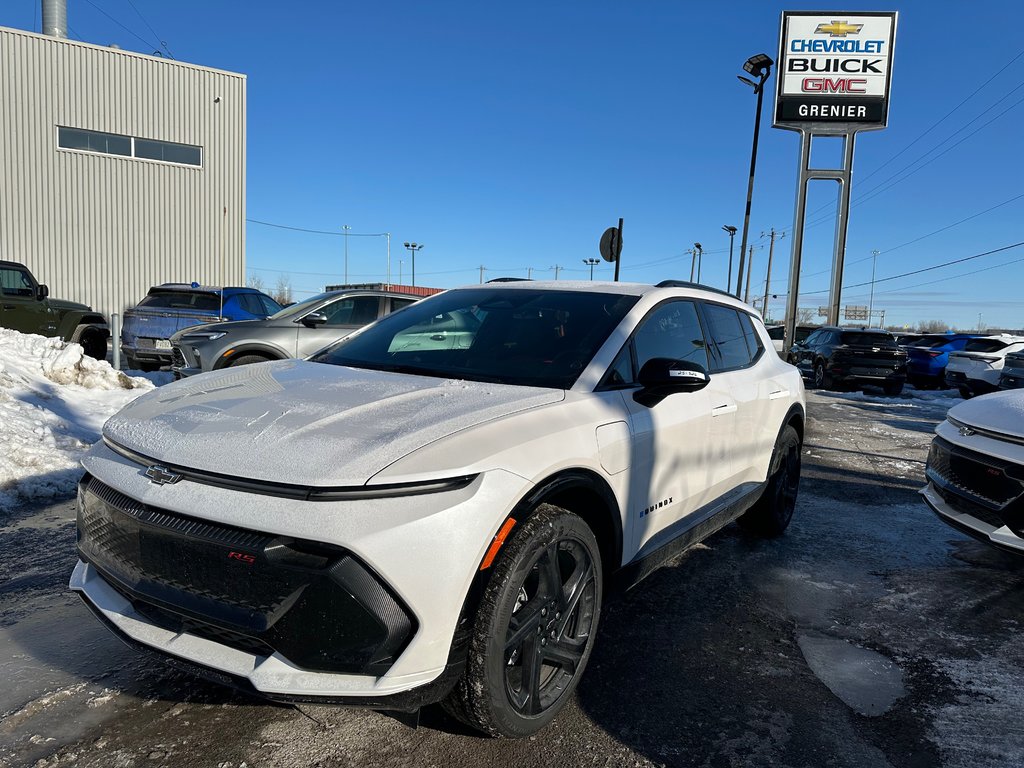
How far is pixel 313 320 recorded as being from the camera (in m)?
8.59

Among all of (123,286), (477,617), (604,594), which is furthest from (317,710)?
(123,286)

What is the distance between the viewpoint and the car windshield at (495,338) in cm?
300

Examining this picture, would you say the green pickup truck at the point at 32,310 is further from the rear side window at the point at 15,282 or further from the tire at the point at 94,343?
the tire at the point at 94,343

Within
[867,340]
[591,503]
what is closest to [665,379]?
[591,503]

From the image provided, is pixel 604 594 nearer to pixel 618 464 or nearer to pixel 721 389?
pixel 618 464

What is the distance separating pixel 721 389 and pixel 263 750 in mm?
2699

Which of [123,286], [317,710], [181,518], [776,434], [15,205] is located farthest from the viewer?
[123,286]

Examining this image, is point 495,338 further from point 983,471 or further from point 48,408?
point 48,408

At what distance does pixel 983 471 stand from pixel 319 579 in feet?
12.7

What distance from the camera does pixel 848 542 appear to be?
4949mm

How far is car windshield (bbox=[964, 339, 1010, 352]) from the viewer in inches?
644

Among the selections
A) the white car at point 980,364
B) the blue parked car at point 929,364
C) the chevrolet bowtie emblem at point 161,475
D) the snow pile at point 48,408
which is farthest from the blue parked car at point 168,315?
the blue parked car at point 929,364

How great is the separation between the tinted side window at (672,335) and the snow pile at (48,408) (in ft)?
14.2

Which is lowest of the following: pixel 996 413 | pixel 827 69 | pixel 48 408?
pixel 48 408
